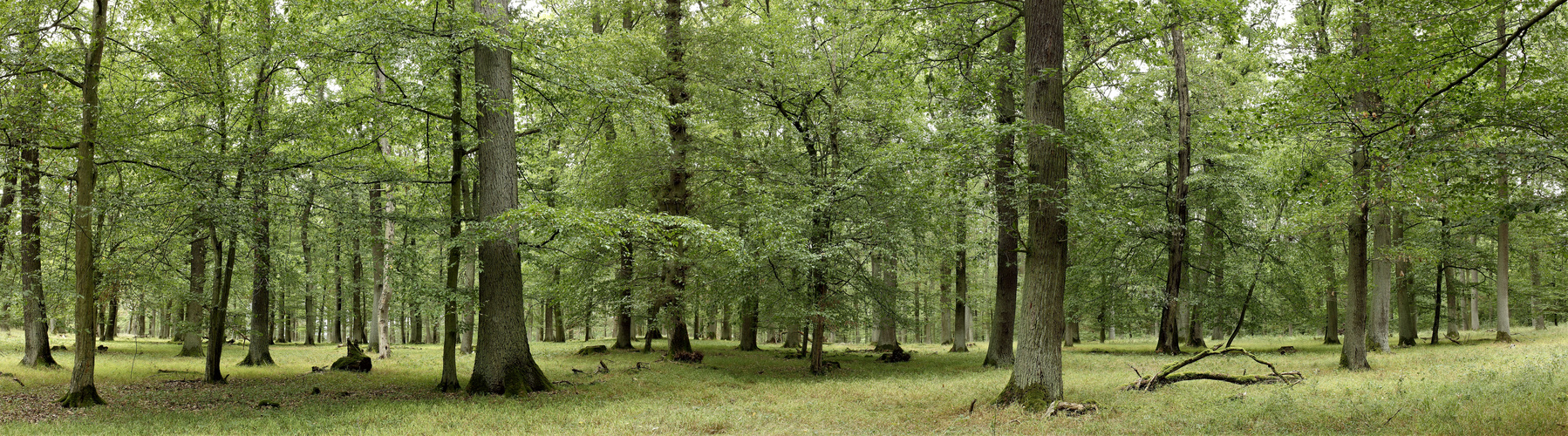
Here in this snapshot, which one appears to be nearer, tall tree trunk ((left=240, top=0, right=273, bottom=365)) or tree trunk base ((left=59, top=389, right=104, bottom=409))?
tree trunk base ((left=59, top=389, right=104, bottom=409))

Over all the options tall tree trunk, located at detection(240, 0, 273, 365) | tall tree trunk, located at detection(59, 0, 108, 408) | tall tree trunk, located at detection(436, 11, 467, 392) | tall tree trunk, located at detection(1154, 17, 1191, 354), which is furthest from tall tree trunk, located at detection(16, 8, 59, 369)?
tall tree trunk, located at detection(1154, 17, 1191, 354)

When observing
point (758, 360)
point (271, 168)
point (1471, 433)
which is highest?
point (271, 168)

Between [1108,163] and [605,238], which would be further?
[1108,163]

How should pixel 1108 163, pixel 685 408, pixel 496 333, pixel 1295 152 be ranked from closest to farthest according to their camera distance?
pixel 685 408 → pixel 496 333 → pixel 1295 152 → pixel 1108 163

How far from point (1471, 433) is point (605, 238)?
1024 cm

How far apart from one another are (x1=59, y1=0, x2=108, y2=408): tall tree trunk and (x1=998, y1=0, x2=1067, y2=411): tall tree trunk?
41.0 ft

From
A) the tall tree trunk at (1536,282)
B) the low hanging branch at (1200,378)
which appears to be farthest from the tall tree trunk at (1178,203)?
the tall tree trunk at (1536,282)

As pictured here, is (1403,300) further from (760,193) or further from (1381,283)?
(760,193)

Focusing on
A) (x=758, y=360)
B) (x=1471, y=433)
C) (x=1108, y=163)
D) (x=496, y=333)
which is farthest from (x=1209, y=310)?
(x=496, y=333)

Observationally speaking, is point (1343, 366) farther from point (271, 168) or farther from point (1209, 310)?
point (271, 168)

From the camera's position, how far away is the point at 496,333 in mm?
12367

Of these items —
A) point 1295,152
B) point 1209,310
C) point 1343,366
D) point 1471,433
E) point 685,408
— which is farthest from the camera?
point 1209,310

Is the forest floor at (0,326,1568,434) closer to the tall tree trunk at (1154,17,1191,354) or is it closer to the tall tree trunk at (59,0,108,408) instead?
the tall tree trunk at (59,0,108,408)

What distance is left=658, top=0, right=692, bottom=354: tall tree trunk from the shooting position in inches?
701
